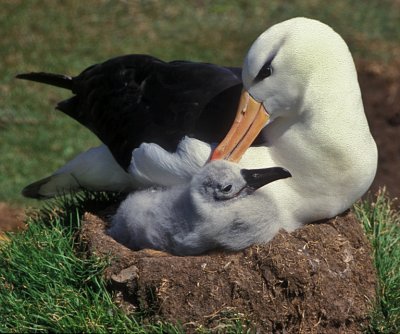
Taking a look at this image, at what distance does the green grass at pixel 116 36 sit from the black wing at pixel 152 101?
373 centimetres

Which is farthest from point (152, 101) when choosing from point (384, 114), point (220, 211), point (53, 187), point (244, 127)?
point (384, 114)

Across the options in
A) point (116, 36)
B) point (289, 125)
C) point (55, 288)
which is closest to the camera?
point (55, 288)

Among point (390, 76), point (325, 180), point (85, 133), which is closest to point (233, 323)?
point (325, 180)

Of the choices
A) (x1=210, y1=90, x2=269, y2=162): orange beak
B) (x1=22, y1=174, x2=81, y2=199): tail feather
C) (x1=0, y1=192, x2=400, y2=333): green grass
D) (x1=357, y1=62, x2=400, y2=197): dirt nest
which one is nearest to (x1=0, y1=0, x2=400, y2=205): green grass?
(x1=357, y1=62, x2=400, y2=197): dirt nest

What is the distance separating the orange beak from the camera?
496 centimetres

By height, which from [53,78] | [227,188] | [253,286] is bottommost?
[253,286]

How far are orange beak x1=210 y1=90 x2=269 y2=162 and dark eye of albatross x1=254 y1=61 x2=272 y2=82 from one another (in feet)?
0.37

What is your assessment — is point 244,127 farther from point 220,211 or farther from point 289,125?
point 220,211

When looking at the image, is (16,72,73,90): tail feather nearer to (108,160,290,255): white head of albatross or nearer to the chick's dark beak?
(108,160,290,255): white head of albatross

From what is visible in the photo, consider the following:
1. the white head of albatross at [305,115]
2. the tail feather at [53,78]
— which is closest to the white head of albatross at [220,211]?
the white head of albatross at [305,115]

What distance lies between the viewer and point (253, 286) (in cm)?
470

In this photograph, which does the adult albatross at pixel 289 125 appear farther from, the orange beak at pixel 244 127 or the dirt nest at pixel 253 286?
the dirt nest at pixel 253 286

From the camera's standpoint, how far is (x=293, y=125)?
16.6 ft

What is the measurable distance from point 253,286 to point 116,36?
24.1 ft
